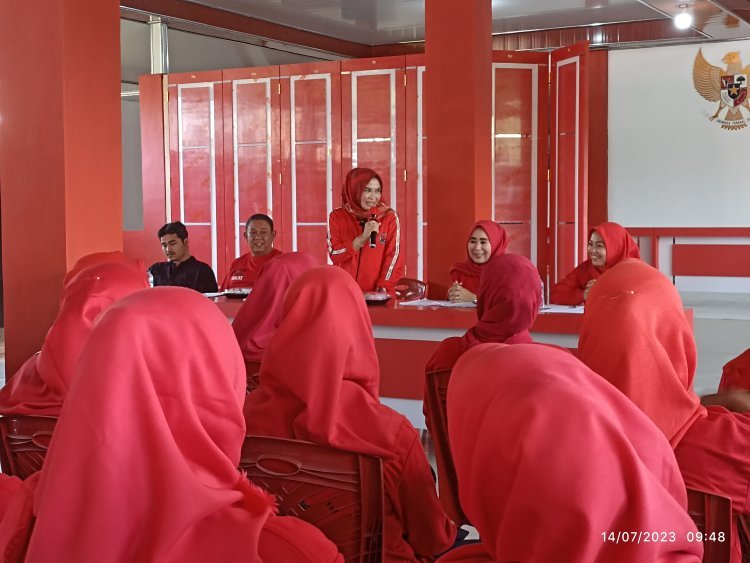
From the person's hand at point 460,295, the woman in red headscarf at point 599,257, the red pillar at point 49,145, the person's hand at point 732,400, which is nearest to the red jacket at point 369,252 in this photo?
the person's hand at point 460,295

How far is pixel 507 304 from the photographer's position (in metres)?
3.45

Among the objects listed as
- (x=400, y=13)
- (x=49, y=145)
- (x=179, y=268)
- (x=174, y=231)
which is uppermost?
(x=400, y=13)

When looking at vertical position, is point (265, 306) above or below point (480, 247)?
below

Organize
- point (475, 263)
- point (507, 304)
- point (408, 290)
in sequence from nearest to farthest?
point (507, 304) < point (475, 263) < point (408, 290)

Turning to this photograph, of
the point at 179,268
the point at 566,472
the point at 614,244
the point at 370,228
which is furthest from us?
the point at 179,268

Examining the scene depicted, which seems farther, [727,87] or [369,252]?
[727,87]

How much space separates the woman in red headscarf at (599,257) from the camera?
520 cm

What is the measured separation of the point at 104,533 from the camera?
3.98 feet

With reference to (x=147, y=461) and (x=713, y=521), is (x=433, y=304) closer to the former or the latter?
(x=713, y=521)

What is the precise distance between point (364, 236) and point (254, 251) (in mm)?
752

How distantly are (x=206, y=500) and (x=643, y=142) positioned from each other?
10705 millimetres

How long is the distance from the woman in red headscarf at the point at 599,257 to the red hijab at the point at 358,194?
1377 millimetres

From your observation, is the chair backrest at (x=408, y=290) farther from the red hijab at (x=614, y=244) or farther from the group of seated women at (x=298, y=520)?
the group of seated women at (x=298, y=520)

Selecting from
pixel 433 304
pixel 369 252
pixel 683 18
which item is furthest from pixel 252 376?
pixel 683 18
